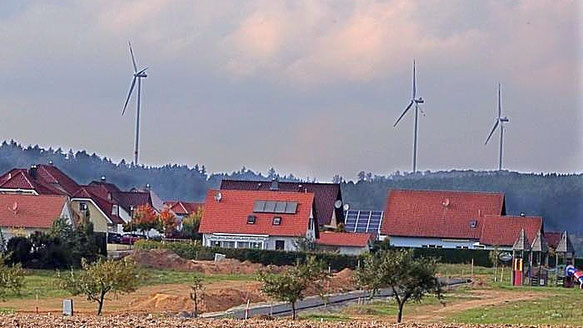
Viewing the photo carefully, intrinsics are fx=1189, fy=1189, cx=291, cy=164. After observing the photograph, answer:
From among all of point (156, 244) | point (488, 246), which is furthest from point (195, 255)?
point (488, 246)

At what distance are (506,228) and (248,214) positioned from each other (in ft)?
63.0

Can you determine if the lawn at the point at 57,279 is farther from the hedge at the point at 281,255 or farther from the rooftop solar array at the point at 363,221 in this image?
the rooftop solar array at the point at 363,221

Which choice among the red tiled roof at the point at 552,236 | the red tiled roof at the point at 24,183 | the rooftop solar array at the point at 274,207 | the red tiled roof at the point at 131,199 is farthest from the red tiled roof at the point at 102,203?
the red tiled roof at the point at 552,236

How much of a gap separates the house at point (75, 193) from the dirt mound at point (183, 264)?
853 inches

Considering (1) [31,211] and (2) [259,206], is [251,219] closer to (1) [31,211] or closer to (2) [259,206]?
(2) [259,206]

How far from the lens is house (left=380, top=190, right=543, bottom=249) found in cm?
8950

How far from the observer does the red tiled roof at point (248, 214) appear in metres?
84.6

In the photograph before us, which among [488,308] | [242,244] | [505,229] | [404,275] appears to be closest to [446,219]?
[505,229]

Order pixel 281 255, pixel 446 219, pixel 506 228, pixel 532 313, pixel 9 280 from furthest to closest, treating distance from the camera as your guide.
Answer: pixel 446 219 → pixel 506 228 → pixel 281 255 → pixel 532 313 → pixel 9 280

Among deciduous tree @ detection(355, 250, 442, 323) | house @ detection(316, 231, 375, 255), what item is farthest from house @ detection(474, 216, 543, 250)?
deciduous tree @ detection(355, 250, 442, 323)

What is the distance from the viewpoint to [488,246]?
3452 inches

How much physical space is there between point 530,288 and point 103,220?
52113mm

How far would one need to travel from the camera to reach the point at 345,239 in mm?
84375

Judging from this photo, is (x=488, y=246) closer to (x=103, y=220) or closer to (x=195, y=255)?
(x=195, y=255)
